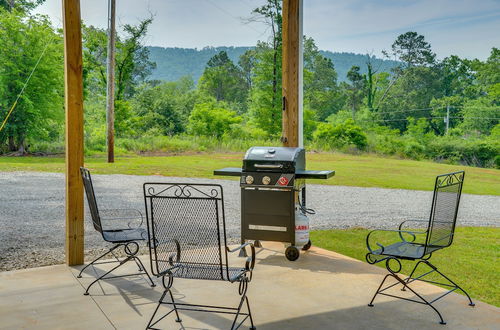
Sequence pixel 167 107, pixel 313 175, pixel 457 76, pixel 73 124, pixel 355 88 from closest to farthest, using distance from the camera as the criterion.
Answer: pixel 73 124
pixel 313 175
pixel 457 76
pixel 355 88
pixel 167 107

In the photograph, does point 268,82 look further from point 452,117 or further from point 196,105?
point 452,117

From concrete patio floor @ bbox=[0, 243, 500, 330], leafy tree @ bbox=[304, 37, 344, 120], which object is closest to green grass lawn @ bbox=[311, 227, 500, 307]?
concrete patio floor @ bbox=[0, 243, 500, 330]

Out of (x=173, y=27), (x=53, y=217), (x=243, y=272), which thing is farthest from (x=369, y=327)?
(x=173, y=27)

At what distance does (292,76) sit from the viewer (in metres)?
4.72

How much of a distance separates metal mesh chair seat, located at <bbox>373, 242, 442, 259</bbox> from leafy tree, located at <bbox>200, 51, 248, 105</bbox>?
3.23 metres

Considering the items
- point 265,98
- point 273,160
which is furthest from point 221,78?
point 273,160

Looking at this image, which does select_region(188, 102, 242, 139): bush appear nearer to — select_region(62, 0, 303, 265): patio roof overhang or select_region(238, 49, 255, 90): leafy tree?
select_region(238, 49, 255, 90): leafy tree

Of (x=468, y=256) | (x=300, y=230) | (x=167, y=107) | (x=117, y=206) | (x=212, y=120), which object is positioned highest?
(x=167, y=107)

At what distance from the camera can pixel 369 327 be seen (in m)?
2.67

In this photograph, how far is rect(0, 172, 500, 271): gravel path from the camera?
477cm

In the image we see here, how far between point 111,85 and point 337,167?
3.27m

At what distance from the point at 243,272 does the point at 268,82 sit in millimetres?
3441

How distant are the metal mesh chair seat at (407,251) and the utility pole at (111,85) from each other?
14.1 feet

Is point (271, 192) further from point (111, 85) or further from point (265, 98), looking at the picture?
Answer: point (111, 85)
